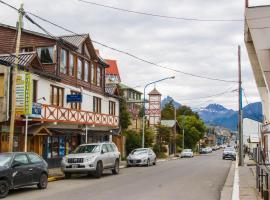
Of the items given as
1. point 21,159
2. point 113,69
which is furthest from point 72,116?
point 113,69

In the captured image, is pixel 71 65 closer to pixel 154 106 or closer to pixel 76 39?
pixel 76 39

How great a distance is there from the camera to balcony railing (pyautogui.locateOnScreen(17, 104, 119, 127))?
29641mm

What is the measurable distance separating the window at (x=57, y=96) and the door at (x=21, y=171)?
1564 cm

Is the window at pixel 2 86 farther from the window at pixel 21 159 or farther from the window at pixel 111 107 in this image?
Result: the window at pixel 111 107

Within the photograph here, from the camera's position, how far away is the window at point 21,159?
1701 centimetres

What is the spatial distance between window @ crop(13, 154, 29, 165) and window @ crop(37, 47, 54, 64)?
649 inches

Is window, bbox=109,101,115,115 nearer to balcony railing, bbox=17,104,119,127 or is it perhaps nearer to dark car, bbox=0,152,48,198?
balcony railing, bbox=17,104,119,127

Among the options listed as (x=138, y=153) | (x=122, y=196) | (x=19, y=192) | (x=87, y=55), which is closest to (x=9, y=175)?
(x=19, y=192)

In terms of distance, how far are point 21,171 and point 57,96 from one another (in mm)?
17241

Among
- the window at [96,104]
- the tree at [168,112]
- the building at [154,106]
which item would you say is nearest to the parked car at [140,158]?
the window at [96,104]

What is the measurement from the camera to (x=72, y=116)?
1304 inches

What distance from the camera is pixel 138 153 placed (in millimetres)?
37250

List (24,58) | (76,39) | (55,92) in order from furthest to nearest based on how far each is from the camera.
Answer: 1. (76,39)
2. (55,92)
3. (24,58)

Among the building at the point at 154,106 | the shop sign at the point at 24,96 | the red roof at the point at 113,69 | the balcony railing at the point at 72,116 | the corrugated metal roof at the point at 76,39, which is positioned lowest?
the balcony railing at the point at 72,116
